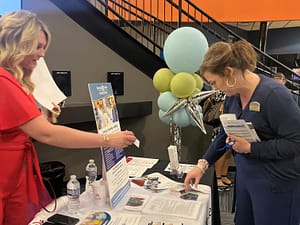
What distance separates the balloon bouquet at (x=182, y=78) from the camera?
9.29ft

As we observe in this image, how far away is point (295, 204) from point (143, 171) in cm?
96

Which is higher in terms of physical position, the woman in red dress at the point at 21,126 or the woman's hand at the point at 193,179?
the woman in red dress at the point at 21,126

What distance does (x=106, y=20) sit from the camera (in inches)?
147

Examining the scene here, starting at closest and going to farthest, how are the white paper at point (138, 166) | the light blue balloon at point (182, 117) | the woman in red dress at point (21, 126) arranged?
1. the woman in red dress at point (21, 126)
2. the white paper at point (138, 166)
3. the light blue balloon at point (182, 117)

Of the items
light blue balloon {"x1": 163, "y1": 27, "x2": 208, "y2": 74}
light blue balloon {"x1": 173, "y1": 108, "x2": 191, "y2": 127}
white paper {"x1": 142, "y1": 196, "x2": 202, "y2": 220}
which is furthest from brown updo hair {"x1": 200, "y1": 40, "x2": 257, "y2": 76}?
light blue balloon {"x1": 173, "y1": 108, "x2": 191, "y2": 127}

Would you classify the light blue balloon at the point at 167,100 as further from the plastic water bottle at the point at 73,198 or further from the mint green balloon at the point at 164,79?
the plastic water bottle at the point at 73,198

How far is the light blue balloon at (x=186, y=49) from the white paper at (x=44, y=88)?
1388mm

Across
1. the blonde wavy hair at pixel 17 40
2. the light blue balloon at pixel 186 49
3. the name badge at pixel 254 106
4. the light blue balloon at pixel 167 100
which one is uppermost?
the blonde wavy hair at pixel 17 40

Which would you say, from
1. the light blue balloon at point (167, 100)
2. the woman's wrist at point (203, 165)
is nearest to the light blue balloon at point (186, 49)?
the light blue balloon at point (167, 100)

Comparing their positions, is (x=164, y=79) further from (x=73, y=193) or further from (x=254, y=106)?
(x=73, y=193)

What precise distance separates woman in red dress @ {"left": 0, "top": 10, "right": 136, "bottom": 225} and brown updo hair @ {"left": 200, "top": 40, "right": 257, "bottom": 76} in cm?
62

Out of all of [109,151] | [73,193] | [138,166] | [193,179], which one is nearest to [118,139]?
[109,151]

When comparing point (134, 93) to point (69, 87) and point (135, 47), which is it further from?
point (69, 87)

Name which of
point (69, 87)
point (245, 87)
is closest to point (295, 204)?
point (245, 87)
